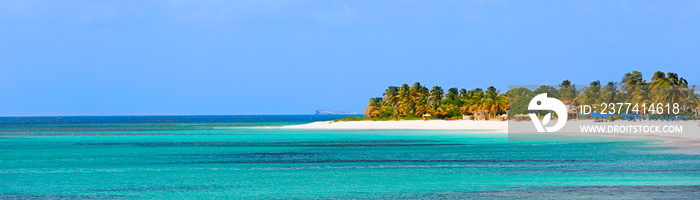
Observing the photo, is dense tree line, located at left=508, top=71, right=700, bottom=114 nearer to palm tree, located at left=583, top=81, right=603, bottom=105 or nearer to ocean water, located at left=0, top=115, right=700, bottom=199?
palm tree, located at left=583, top=81, right=603, bottom=105

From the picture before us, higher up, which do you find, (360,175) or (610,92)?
(610,92)

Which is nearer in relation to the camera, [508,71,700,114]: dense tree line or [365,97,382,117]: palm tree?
[508,71,700,114]: dense tree line

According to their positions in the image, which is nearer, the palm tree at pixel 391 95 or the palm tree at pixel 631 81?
the palm tree at pixel 631 81

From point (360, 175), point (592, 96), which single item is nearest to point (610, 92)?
point (592, 96)

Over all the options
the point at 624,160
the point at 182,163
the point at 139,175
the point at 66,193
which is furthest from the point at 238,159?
the point at 624,160

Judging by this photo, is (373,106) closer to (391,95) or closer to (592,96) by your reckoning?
(391,95)

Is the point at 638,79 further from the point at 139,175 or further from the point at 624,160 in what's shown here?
the point at 139,175

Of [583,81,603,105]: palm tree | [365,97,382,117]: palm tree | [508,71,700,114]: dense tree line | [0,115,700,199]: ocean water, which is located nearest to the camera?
[0,115,700,199]: ocean water

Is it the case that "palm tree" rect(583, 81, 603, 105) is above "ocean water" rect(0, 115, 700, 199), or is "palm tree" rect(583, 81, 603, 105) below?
above

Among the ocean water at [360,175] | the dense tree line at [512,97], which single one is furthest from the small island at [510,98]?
the ocean water at [360,175]

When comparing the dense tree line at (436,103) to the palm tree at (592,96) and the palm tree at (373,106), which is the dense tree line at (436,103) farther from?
the palm tree at (592,96)

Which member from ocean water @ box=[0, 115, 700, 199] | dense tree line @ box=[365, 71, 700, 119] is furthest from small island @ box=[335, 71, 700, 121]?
ocean water @ box=[0, 115, 700, 199]

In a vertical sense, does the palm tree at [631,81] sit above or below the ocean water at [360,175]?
above

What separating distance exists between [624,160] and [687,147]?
10700 millimetres
